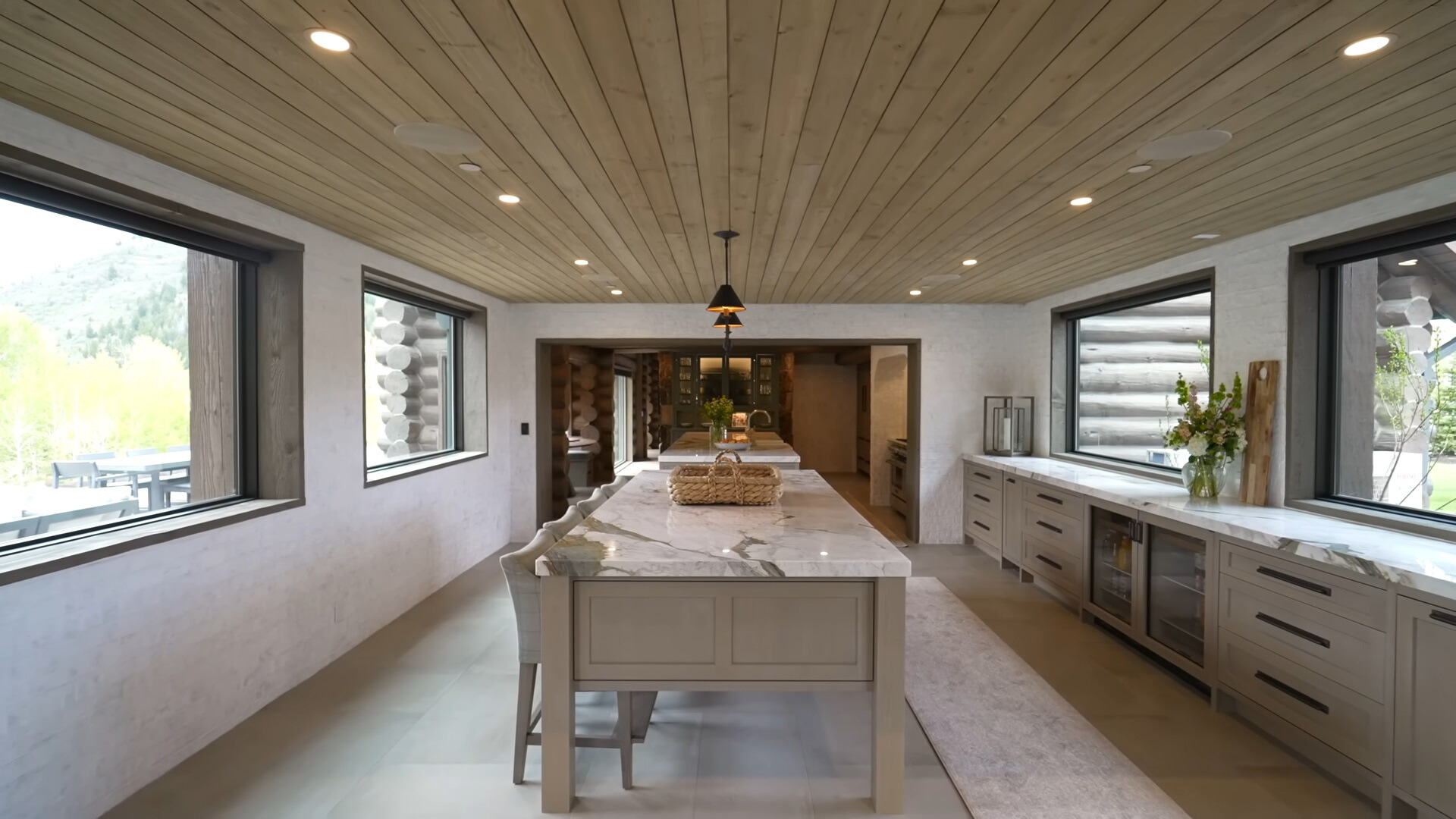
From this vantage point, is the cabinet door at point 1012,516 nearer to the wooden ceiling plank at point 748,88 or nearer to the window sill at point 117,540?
the wooden ceiling plank at point 748,88

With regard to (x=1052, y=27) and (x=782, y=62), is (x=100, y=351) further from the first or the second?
(x=1052, y=27)

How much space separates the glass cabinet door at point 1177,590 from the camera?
3.31m

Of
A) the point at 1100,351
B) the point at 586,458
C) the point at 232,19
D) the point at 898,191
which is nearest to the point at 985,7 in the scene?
the point at 898,191

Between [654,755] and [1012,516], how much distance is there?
3780mm

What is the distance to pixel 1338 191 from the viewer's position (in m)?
2.91

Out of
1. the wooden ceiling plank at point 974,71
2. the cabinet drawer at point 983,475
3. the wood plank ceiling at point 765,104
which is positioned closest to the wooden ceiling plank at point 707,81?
the wood plank ceiling at point 765,104

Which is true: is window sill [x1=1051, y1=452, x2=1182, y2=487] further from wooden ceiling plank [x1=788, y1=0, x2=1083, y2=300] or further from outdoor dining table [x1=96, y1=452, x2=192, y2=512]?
outdoor dining table [x1=96, y1=452, x2=192, y2=512]

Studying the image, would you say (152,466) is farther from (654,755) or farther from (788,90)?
(788,90)

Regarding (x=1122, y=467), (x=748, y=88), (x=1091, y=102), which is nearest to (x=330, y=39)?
(x=748, y=88)

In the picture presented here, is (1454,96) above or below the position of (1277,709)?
above

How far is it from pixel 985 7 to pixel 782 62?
0.51 m

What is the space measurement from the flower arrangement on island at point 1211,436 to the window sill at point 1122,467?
508mm

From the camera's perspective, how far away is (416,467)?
15.8 ft

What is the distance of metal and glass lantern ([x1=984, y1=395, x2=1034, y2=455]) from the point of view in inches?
245
